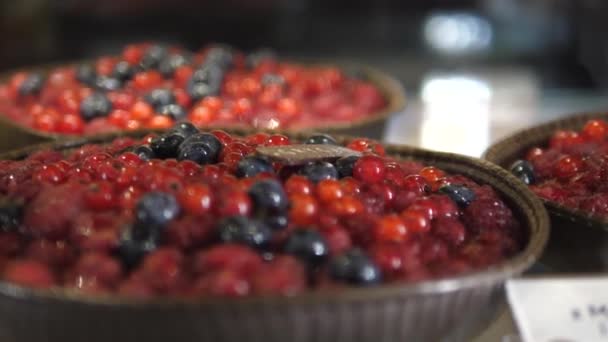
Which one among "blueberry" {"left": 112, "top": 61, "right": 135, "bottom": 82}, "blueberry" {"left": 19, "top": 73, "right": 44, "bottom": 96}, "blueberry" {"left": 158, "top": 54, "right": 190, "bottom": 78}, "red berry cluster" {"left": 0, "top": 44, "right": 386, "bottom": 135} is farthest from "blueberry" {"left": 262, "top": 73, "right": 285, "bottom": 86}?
"blueberry" {"left": 19, "top": 73, "right": 44, "bottom": 96}

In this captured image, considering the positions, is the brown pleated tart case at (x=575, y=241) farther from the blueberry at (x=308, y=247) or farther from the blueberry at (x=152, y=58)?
the blueberry at (x=152, y=58)

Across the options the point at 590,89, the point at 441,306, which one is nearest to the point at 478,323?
the point at 441,306

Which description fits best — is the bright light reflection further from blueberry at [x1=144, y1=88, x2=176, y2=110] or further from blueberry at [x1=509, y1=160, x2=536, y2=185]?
blueberry at [x1=144, y1=88, x2=176, y2=110]

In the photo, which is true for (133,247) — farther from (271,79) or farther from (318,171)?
(271,79)

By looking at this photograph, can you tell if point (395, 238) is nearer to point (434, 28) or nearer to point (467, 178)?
point (467, 178)

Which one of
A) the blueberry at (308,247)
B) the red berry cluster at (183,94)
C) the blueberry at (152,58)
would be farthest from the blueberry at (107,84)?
the blueberry at (308,247)

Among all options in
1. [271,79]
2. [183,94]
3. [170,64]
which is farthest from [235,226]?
[170,64]
